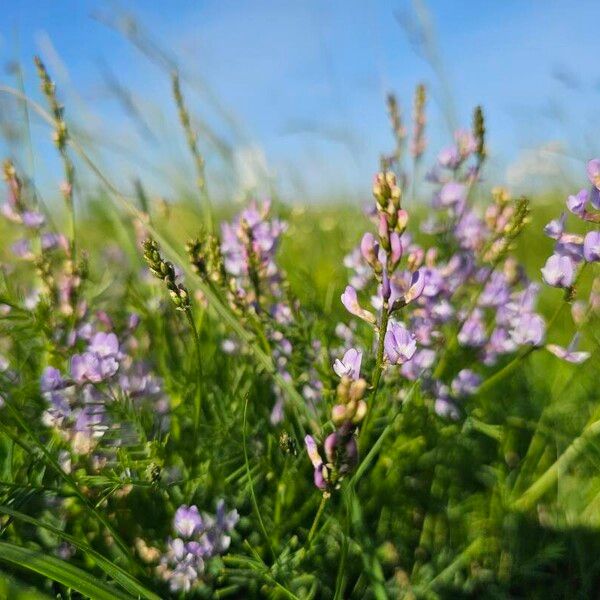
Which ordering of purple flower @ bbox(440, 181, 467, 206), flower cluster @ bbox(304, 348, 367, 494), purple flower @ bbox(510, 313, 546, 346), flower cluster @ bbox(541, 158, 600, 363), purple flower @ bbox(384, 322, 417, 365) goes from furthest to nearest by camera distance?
purple flower @ bbox(440, 181, 467, 206)
purple flower @ bbox(510, 313, 546, 346)
flower cluster @ bbox(541, 158, 600, 363)
purple flower @ bbox(384, 322, 417, 365)
flower cluster @ bbox(304, 348, 367, 494)

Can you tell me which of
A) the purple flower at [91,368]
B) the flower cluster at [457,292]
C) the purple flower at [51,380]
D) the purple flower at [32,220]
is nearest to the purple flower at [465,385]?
the flower cluster at [457,292]

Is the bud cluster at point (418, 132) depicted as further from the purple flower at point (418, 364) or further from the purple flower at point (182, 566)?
the purple flower at point (182, 566)

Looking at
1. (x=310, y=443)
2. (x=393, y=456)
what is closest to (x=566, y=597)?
(x=393, y=456)

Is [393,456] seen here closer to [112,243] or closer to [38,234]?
[38,234]

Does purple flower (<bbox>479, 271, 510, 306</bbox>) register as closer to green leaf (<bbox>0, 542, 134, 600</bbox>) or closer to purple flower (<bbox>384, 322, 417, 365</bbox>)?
purple flower (<bbox>384, 322, 417, 365</bbox>)

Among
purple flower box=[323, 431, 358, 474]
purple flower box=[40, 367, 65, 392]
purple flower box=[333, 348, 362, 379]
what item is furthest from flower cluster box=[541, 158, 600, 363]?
purple flower box=[40, 367, 65, 392]

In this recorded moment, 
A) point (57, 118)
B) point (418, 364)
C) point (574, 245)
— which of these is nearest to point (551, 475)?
point (418, 364)

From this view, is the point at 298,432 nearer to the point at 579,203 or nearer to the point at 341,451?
the point at 341,451
